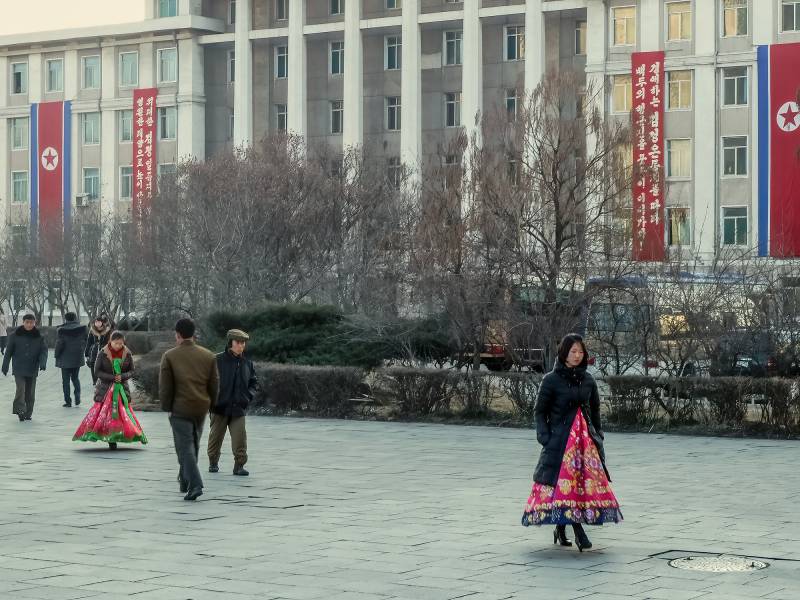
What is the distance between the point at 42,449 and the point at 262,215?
2115cm

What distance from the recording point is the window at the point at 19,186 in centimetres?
8000

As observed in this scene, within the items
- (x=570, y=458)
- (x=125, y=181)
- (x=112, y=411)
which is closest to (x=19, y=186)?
(x=125, y=181)

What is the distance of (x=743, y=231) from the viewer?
59.1 metres

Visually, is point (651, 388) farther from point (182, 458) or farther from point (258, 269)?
point (258, 269)

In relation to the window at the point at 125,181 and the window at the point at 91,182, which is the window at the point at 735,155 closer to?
the window at the point at 125,181

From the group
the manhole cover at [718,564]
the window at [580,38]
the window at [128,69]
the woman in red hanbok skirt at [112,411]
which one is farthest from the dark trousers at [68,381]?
the window at [128,69]

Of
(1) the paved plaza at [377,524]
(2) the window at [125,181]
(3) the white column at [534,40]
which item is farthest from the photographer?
(2) the window at [125,181]

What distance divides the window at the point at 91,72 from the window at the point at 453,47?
1948 centimetres

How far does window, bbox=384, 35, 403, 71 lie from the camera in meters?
→ 70.4

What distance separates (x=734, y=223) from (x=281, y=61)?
975 inches

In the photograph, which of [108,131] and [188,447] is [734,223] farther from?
[188,447]

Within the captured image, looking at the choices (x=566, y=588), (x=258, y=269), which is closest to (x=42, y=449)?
(x=566, y=588)

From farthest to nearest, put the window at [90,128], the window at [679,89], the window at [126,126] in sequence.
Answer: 1. the window at [90,128]
2. the window at [126,126]
3. the window at [679,89]

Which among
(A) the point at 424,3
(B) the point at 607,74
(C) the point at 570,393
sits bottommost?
(C) the point at 570,393
